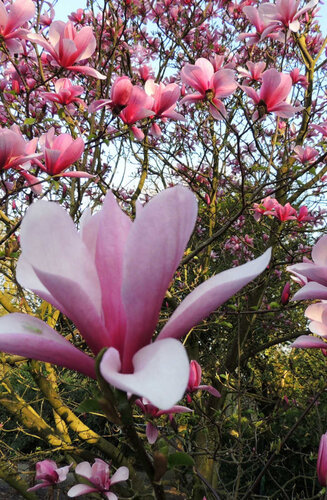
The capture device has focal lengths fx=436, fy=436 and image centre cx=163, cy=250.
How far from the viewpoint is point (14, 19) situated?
5.50 ft

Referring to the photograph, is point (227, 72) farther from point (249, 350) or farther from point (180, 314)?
point (249, 350)

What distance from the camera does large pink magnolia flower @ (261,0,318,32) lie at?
2.12 meters

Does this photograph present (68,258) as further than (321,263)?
No

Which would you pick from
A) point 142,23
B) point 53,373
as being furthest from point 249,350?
point 142,23

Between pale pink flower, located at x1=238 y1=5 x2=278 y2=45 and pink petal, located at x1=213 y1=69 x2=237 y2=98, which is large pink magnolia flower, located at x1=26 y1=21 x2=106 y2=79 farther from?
pale pink flower, located at x1=238 y1=5 x2=278 y2=45

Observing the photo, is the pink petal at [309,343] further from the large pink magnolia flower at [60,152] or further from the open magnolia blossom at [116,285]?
the large pink magnolia flower at [60,152]

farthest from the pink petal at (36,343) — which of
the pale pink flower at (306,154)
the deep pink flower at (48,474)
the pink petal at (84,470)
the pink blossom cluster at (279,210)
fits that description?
the pale pink flower at (306,154)

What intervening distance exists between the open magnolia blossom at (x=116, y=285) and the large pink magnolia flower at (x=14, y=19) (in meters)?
1.47

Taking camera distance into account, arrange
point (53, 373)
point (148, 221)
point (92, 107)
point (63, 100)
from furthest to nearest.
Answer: point (53, 373) < point (63, 100) < point (92, 107) < point (148, 221)

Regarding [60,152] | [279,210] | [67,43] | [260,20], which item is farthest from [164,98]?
[279,210]

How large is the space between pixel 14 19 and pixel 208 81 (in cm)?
80

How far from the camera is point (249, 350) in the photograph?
4.28 m

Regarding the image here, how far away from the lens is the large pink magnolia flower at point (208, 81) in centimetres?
179

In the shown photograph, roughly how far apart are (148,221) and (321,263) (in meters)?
0.46
